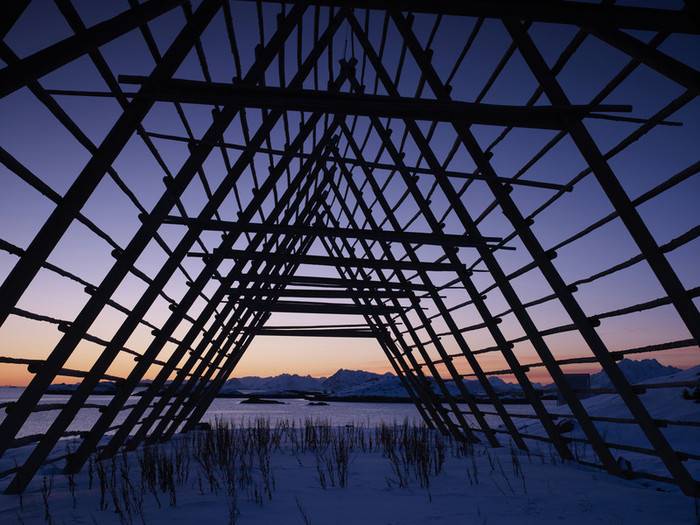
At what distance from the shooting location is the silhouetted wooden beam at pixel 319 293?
683 cm

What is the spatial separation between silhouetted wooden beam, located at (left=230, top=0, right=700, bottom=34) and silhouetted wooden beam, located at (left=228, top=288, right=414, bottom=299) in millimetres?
4861

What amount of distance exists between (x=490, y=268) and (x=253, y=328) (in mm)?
6077

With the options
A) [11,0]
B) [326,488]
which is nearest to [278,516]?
[326,488]

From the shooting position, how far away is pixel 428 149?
4.71m

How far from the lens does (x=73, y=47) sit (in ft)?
6.38

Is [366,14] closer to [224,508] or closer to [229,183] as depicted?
[229,183]

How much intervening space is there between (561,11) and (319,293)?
241 inches

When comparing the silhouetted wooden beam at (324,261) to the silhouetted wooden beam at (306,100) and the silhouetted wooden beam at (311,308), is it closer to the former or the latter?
the silhouetted wooden beam at (311,308)

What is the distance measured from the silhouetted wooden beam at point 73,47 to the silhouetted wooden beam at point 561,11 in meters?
0.71

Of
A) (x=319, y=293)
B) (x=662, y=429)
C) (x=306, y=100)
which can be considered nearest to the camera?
(x=306, y=100)

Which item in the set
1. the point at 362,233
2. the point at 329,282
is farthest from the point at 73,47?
the point at 329,282

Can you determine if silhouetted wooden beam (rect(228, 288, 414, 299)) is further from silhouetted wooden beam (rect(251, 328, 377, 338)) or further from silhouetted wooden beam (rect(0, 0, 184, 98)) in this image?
silhouetted wooden beam (rect(0, 0, 184, 98))

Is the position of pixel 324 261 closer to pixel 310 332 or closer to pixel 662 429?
pixel 310 332

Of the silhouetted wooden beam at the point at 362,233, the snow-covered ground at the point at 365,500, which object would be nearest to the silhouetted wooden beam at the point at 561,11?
the snow-covered ground at the point at 365,500
